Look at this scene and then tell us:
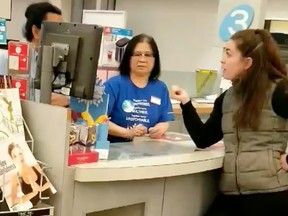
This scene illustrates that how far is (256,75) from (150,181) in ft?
2.16

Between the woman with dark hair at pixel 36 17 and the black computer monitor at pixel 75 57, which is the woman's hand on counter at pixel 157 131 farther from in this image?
the woman with dark hair at pixel 36 17

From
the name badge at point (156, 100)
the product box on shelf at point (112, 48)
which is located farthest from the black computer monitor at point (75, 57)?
the product box on shelf at point (112, 48)

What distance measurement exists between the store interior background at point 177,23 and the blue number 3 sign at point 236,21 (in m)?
1.95

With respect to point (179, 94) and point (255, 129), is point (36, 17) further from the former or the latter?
point (255, 129)

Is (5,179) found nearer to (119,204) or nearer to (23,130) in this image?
(23,130)

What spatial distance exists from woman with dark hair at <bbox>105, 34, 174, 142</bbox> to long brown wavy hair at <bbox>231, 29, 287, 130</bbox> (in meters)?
0.62

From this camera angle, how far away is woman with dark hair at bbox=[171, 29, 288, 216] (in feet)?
6.44

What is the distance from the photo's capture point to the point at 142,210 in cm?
182

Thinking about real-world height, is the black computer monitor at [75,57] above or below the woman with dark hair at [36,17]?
below

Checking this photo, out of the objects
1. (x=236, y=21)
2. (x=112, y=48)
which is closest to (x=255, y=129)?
(x=236, y=21)

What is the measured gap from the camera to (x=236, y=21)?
11.6 feet

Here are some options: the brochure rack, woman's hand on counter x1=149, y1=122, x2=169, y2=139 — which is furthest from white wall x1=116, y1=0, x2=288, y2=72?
the brochure rack

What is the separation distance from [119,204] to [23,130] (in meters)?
0.44

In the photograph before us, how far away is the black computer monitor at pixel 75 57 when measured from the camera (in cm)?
183
